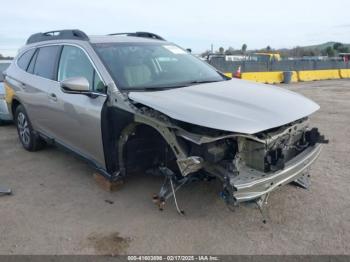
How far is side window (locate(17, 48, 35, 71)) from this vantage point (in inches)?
244

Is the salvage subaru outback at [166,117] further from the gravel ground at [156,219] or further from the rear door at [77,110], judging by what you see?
the gravel ground at [156,219]

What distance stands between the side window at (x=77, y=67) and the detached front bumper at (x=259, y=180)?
1.85 m

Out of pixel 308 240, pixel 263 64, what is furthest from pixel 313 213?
pixel 263 64

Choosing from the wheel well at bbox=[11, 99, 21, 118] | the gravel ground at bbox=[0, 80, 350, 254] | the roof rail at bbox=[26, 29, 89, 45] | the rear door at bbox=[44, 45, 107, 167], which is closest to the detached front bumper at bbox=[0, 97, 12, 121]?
the wheel well at bbox=[11, 99, 21, 118]

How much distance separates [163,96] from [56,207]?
5.95 ft

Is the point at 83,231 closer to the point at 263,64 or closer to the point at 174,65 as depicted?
the point at 174,65

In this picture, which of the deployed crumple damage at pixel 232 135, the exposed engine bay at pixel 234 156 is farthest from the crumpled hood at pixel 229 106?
the exposed engine bay at pixel 234 156

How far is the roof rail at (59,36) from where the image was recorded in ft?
15.9

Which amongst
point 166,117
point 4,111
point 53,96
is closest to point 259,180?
point 166,117

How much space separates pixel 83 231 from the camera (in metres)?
Answer: 3.70

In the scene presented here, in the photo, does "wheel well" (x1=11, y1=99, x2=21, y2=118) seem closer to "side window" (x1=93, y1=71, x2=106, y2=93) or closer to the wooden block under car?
the wooden block under car

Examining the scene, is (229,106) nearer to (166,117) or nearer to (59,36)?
(166,117)

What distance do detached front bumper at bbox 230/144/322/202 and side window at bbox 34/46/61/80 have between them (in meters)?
3.18

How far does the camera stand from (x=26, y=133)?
21.1 feet
